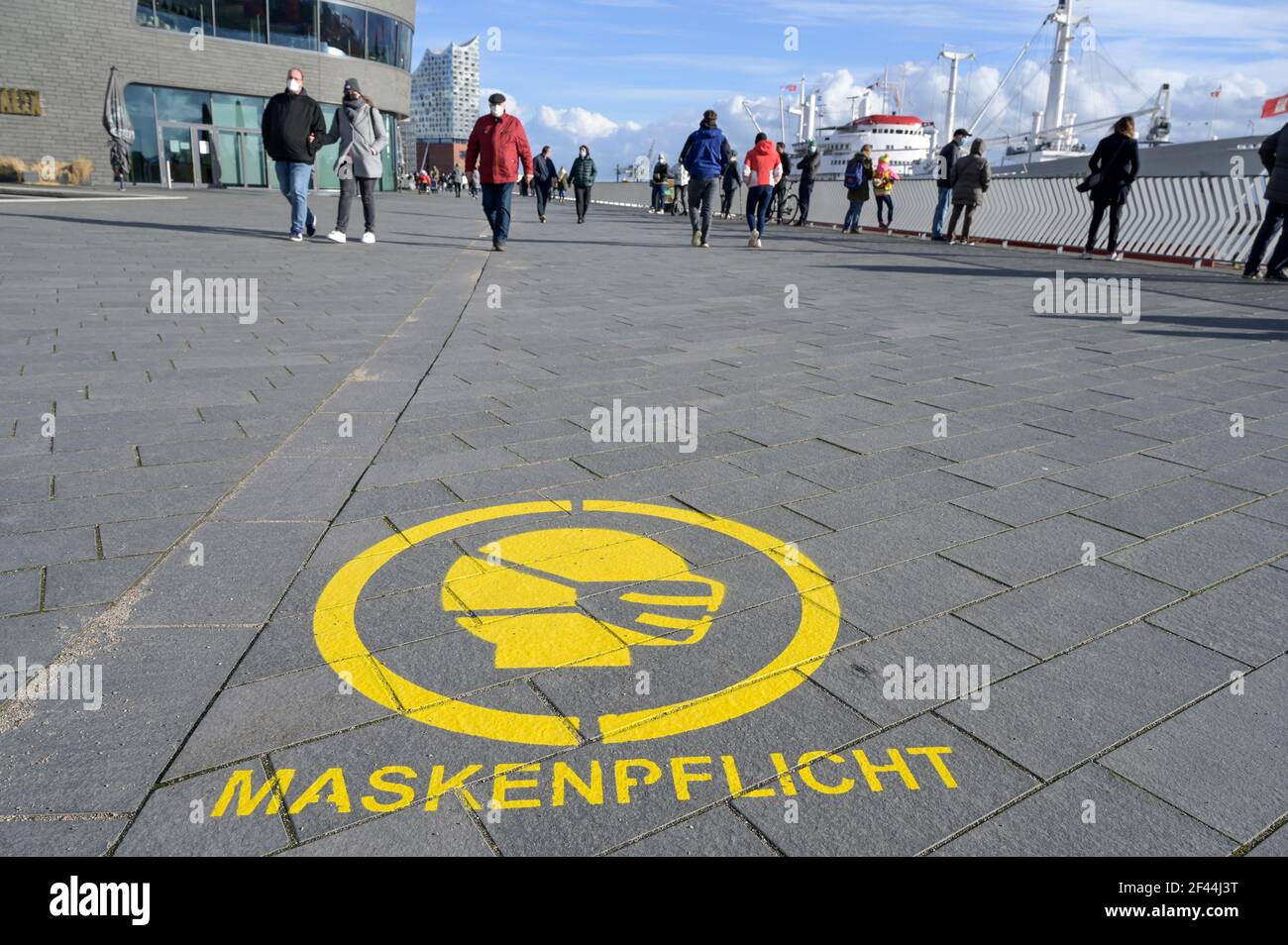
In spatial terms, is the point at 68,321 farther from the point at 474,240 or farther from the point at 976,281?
the point at 976,281

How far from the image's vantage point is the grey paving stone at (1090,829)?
1.86m

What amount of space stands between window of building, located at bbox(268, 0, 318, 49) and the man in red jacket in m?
26.9

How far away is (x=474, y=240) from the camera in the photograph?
52.3 ft

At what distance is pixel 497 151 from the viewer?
12898mm

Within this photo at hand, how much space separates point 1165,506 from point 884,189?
62.3 feet

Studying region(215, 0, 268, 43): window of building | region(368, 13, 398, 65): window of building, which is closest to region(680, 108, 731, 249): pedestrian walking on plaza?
region(215, 0, 268, 43): window of building

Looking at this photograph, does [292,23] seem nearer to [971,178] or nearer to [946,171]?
[946,171]

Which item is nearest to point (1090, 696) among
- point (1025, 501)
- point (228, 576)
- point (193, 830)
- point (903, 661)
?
point (903, 661)

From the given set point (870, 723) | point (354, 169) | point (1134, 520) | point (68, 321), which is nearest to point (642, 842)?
point (870, 723)

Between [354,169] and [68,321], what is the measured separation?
711 centimetres

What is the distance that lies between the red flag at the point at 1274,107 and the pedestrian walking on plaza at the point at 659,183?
940 inches

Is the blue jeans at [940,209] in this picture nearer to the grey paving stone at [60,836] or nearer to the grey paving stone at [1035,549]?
the grey paving stone at [1035,549]

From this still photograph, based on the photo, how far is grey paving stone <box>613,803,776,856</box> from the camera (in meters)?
1.82
